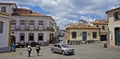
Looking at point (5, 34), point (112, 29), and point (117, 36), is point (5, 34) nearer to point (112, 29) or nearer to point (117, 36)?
point (112, 29)

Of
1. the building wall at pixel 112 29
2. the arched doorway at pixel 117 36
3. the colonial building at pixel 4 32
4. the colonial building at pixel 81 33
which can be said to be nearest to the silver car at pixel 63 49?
the colonial building at pixel 4 32

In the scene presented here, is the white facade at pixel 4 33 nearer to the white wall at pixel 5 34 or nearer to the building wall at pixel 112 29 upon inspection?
the white wall at pixel 5 34

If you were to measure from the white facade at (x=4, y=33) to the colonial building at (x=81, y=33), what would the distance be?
2203 centimetres

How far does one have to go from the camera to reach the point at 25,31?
45.8 meters

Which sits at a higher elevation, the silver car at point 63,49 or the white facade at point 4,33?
the white facade at point 4,33

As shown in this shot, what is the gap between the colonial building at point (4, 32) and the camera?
28.7m

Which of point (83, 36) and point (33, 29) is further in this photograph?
point (83, 36)

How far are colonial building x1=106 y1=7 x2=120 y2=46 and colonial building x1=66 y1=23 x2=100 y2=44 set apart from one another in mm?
15740

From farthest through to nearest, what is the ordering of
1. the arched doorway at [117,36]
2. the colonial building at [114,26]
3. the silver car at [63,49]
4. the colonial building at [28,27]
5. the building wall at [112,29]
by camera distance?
the colonial building at [28,27]
the building wall at [112,29]
the arched doorway at [117,36]
the colonial building at [114,26]
the silver car at [63,49]

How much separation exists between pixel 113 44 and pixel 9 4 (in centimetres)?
2627

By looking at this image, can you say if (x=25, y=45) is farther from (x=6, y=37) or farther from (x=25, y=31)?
(x=6, y=37)

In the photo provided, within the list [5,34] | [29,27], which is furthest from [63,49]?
[29,27]

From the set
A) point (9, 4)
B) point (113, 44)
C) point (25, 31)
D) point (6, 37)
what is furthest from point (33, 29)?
point (113, 44)

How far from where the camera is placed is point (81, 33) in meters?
50.1
